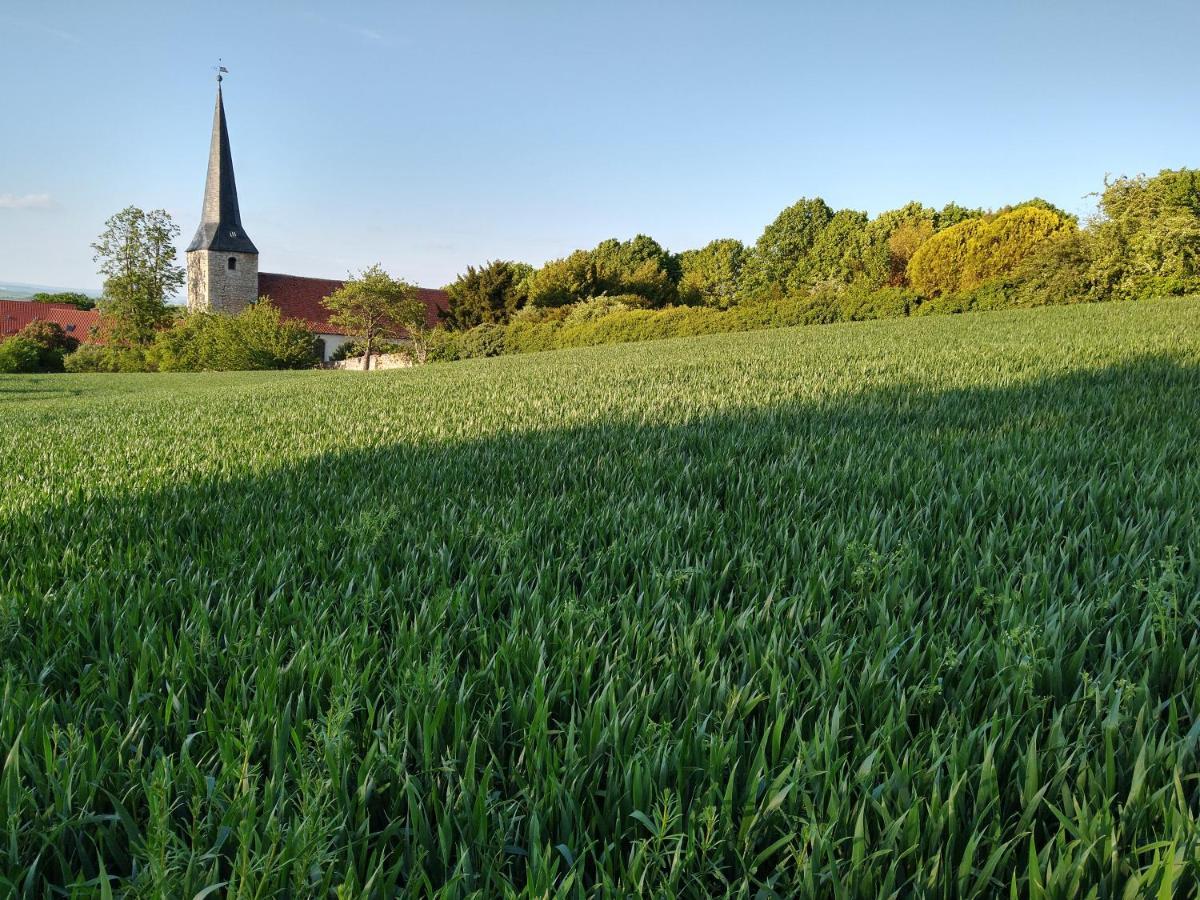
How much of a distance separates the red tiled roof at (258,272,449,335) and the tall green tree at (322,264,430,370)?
480 inches

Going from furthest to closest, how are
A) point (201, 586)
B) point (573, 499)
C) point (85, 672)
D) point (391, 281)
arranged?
point (391, 281) → point (573, 499) → point (201, 586) → point (85, 672)

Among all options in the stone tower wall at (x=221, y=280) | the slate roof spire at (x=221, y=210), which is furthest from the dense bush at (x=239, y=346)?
the slate roof spire at (x=221, y=210)

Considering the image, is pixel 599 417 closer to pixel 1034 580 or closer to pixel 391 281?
pixel 1034 580

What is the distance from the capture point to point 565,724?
3.93ft

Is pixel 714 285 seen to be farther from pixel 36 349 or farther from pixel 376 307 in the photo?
pixel 36 349

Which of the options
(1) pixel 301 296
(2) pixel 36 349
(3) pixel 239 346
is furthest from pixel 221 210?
(3) pixel 239 346

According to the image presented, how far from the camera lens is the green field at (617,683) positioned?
91 cm

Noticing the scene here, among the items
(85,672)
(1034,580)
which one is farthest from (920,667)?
(85,672)

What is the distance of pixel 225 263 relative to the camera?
5475cm

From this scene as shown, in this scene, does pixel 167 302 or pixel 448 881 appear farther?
pixel 167 302

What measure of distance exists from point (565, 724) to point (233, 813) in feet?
1.71

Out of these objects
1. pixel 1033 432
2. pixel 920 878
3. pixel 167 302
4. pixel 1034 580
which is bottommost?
pixel 920 878

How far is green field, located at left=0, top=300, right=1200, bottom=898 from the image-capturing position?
908mm

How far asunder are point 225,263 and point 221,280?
1.43 m
